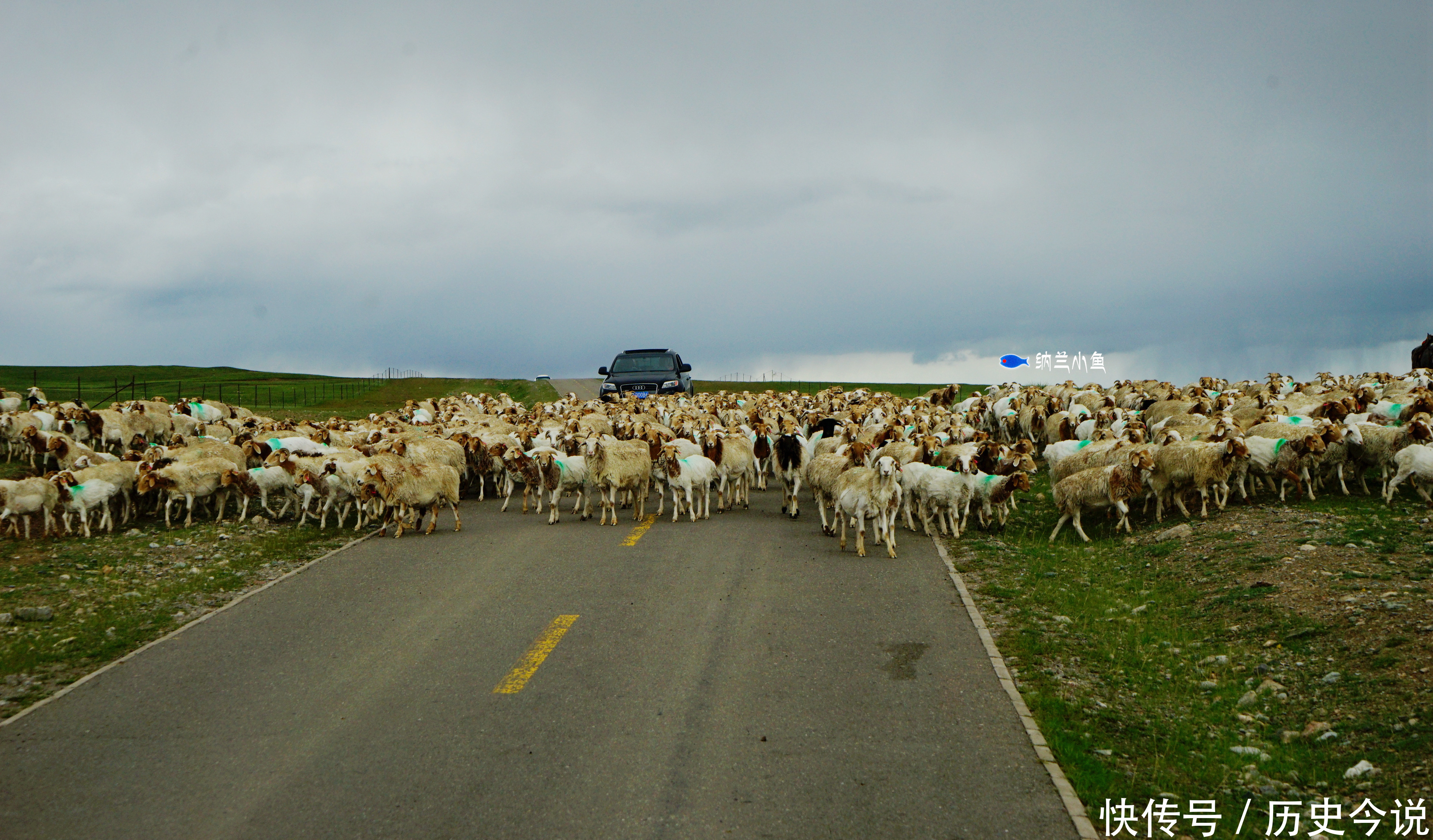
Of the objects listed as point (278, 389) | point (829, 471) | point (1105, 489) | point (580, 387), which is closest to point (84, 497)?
point (829, 471)

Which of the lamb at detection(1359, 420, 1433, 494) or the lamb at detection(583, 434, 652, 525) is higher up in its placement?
the lamb at detection(1359, 420, 1433, 494)

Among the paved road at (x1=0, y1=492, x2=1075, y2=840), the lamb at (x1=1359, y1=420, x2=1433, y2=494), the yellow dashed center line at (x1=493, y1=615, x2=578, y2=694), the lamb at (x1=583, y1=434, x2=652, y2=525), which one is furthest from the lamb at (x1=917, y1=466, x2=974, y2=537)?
the yellow dashed center line at (x1=493, y1=615, x2=578, y2=694)

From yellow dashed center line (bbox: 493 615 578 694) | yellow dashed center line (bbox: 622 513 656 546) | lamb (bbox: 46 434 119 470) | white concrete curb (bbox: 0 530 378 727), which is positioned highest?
lamb (bbox: 46 434 119 470)

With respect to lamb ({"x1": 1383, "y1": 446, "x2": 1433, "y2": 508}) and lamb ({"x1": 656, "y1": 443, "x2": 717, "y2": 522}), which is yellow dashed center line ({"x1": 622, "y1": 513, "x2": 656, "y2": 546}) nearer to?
lamb ({"x1": 656, "y1": 443, "x2": 717, "y2": 522})

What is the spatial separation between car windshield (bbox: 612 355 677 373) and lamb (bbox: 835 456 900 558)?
80.1 feet

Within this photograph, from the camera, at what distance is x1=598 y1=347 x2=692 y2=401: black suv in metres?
37.3

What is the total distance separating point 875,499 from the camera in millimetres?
14859

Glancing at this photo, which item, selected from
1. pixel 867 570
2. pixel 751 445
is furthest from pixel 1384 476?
pixel 751 445

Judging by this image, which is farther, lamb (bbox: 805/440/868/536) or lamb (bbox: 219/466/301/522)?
lamb (bbox: 219/466/301/522)

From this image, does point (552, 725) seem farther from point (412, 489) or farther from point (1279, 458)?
point (1279, 458)

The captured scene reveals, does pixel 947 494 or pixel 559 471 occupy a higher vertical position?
pixel 559 471

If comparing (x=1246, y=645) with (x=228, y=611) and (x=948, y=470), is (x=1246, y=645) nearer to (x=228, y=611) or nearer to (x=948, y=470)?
(x=948, y=470)

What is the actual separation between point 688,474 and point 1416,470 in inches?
472

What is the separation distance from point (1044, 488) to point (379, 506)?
14.6 m
